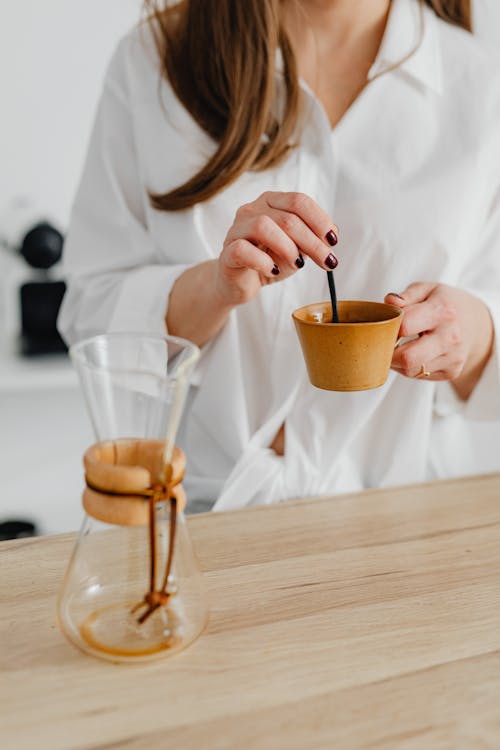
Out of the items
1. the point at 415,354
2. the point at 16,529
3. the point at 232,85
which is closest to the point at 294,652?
the point at 415,354

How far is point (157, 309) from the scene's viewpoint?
1132mm

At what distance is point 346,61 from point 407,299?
44 centimetres

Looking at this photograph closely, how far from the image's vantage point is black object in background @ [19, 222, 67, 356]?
207cm

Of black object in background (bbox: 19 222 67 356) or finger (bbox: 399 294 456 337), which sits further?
black object in background (bbox: 19 222 67 356)

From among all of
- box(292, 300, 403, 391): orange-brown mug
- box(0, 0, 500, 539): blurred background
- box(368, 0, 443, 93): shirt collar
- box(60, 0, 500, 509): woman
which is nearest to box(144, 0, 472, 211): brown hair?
box(60, 0, 500, 509): woman

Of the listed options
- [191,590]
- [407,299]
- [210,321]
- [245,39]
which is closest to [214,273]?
[210,321]

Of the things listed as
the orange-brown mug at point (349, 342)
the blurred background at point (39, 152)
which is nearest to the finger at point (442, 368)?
the orange-brown mug at point (349, 342)

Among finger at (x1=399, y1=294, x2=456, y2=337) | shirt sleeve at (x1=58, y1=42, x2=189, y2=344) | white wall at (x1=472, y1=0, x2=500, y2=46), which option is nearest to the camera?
finger at (x1=399, y1=294, x2=456, y2=337)

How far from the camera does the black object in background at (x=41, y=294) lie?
6.80 ft

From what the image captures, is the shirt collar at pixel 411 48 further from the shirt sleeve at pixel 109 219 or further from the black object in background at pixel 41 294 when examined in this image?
the black object in background at pixel 41 294

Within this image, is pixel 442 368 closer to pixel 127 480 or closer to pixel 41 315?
pixel 127 480

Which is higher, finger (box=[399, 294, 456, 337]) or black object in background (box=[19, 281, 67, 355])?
finger (box=[399, 294, 456, 337])

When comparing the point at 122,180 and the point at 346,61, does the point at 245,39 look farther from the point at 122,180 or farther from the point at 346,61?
the point at 122,180

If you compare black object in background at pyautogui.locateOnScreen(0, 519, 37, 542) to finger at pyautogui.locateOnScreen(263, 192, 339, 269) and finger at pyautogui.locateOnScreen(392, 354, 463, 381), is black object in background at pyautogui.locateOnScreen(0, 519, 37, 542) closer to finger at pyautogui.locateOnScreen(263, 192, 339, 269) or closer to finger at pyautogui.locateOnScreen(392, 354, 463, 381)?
finger at pyautogui.locateOnScreen(392, 354, 463, 381)
